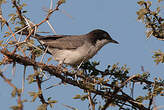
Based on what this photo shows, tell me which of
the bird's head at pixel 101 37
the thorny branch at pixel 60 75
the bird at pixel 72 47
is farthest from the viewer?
the bird's head at pixel 101 37

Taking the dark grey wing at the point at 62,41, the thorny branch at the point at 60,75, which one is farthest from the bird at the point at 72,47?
the thorny branch at the point at 60,75

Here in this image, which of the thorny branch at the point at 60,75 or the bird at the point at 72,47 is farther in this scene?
the bird at the point at 72,47

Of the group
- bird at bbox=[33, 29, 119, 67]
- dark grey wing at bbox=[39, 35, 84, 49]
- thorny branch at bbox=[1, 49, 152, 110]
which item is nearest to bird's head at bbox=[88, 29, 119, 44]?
bird at bbox=[33, 29, 119, 67]

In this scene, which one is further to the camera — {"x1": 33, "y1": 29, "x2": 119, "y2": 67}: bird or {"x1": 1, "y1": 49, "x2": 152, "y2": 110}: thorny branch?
{"x1": 33, "y1": 29, "x2": 119, "y2": 67}: bird

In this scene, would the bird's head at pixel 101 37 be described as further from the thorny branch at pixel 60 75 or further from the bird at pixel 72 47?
the thorny branch at pixel 60 75

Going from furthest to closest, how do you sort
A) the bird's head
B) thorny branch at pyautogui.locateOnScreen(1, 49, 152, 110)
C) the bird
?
the bird's head
the bird
thorny branch at pyautogui.locateOnScreen(1, 49, 152, 110)

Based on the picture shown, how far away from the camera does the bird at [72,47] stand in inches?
239

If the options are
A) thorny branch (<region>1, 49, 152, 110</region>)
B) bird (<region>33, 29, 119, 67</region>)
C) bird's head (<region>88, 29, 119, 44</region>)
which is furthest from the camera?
bird's head (<region>88, 29, 119, 44</region>)

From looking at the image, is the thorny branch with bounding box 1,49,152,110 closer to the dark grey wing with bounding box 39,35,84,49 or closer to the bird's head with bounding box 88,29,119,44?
the dark grey wing with bounding box 39,35,84,49

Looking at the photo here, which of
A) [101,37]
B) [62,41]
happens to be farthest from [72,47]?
[101,37]

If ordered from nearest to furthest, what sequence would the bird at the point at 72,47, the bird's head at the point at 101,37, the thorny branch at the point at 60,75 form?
the thorny branch at the point at 60,75 < the bird at the point at 72,47 < the bird's head at the point at 101,37

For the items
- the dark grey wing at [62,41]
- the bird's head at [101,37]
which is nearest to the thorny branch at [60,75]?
the dark grey wing at [62,41]

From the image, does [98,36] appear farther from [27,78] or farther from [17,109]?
[17,109]

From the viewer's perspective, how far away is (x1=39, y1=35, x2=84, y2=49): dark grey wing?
6.07 meters
